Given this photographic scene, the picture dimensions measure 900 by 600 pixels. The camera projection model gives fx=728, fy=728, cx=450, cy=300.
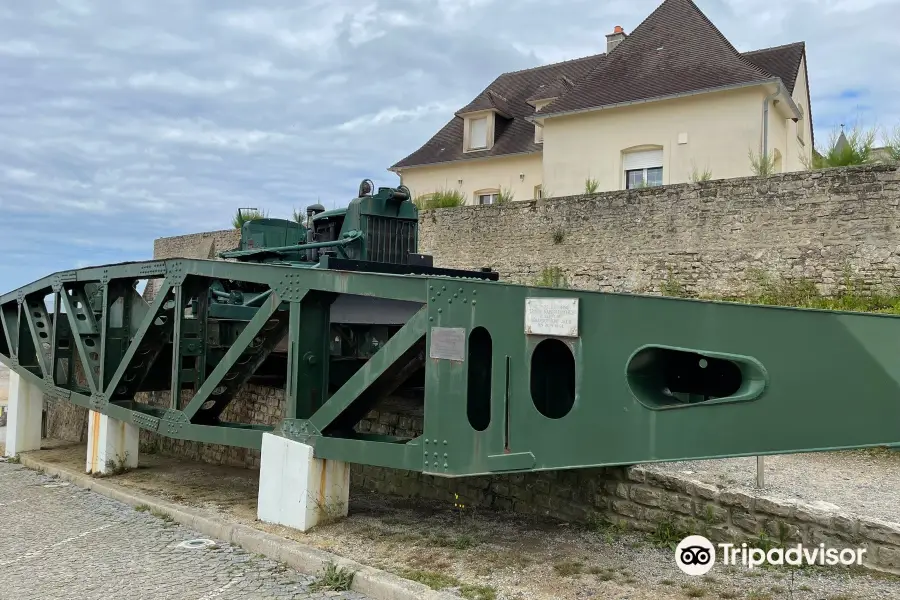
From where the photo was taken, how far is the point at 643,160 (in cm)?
1778

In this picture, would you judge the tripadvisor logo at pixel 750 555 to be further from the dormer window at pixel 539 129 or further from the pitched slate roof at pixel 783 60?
the dormer window at pixel 539 129

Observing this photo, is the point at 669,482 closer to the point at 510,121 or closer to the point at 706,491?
the point at 706,491

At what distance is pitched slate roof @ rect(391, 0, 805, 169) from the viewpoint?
17.2 m

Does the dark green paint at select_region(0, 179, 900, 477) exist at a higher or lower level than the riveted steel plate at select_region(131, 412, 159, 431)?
higher

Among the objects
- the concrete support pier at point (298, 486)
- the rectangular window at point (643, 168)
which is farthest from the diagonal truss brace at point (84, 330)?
the rectangular window at point (643, 168)

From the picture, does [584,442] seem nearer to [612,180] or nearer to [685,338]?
[685,338]

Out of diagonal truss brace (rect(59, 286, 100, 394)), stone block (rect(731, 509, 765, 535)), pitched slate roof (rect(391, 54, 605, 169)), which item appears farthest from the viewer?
pitched slate roof (rect(391, 54, 605, 169))

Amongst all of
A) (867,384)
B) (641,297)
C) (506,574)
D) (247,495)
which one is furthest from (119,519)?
(867,384)

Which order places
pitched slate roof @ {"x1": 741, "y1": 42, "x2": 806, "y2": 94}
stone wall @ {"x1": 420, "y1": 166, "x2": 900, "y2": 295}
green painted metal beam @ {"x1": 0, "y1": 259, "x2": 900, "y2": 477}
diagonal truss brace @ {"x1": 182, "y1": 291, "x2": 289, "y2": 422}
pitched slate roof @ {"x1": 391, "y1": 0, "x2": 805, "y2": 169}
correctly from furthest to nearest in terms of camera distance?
pitched slate roof @ {"x1": 741, "y1": 42, "x2": 806, "y2": 94} → pitched slate roof @ {"x1": 391, "y1": 0, "x2": 805, "y2": 169} → stone wall @ {"x1": 420, "y1": 166, "x2": 900, "y2": 295} → diagonal truss brace @ {"x1": 182, "y1": 291, "x2": 289, "y2": 422} → green painted metal beam @ {"x1": 0, "y1": 259, "x2": 900, "y2": 477}

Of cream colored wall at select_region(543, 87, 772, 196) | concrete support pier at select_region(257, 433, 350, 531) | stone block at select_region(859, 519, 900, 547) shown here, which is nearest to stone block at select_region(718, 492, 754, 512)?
stone block at select_region(859, 519, 900, 547)

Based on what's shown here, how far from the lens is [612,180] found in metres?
18.1

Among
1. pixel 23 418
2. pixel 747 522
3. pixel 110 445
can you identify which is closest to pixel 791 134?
pixel 747 522

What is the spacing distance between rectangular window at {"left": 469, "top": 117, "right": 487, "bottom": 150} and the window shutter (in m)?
6.36

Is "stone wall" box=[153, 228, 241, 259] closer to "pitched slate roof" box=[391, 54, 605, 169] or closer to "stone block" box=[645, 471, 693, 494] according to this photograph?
"pitched slate roof" box=[391, 54, 605, 169]
